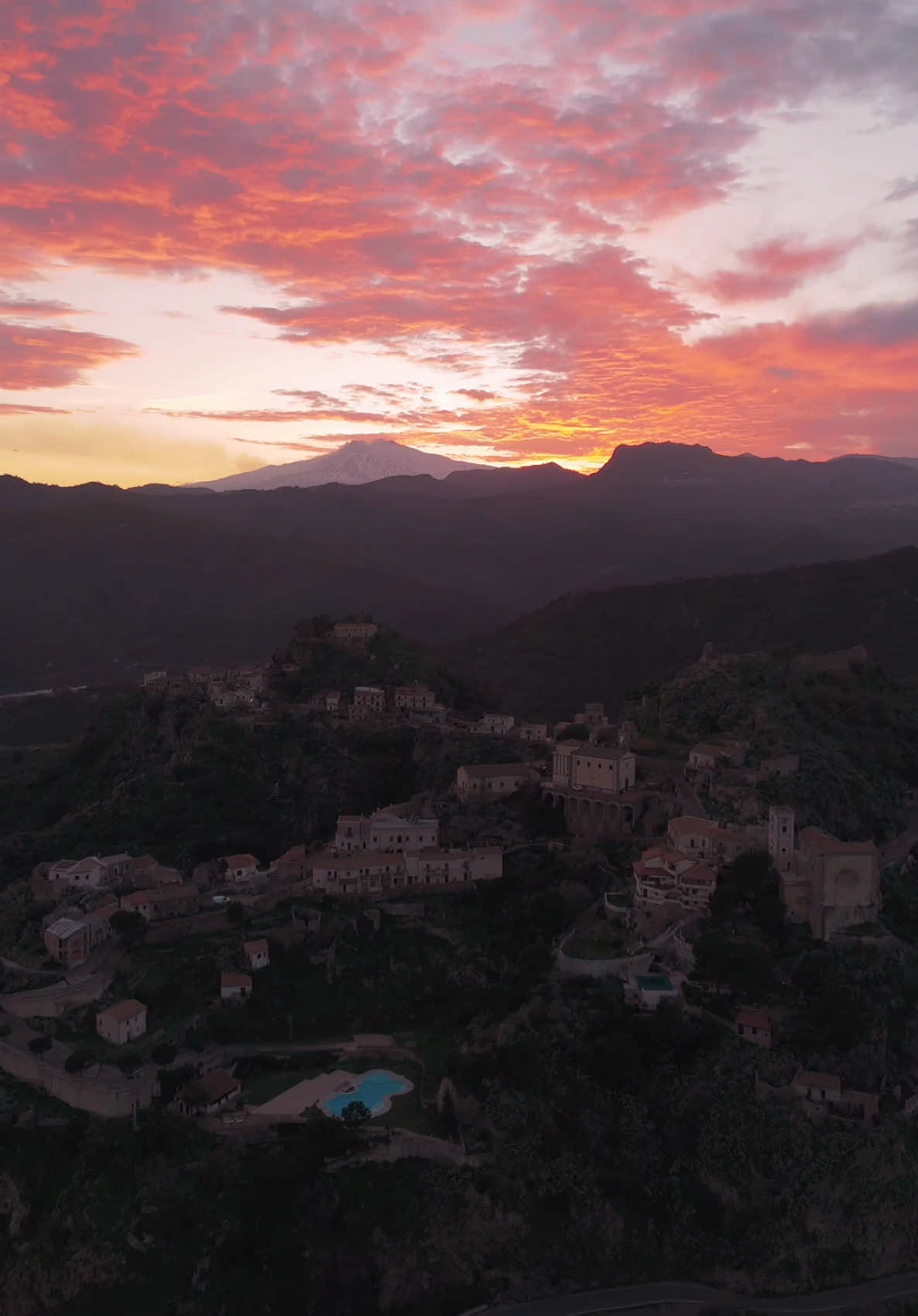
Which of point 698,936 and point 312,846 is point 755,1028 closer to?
point 698,936

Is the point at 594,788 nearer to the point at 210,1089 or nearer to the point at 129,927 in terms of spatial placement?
the point at 129,927

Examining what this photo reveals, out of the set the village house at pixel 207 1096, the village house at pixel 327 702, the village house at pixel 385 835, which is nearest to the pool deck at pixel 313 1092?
the village house at pixel 207 1096

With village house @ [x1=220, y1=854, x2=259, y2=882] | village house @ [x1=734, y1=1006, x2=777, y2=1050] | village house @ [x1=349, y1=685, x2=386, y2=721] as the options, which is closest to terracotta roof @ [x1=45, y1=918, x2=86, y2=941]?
village house @ [x1=220, y1=854, x2=259, y2=882]

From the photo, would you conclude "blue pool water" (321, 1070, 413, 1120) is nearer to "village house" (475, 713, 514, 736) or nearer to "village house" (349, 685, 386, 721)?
"village house" (475, 713, 514, 736)

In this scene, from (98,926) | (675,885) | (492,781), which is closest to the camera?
(675,885)

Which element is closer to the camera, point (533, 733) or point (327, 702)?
point (533, 733)

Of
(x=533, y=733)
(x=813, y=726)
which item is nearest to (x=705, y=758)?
(x=813, y=726)
